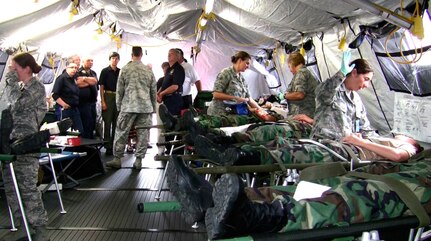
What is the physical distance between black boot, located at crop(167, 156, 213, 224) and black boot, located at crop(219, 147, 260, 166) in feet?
2.64

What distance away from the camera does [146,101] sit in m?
5.21

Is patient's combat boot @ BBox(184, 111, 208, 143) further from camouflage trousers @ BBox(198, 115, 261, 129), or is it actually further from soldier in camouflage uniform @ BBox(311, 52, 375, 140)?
soldier in camouflage uniform @ BBox(311, 52, 375, 140)

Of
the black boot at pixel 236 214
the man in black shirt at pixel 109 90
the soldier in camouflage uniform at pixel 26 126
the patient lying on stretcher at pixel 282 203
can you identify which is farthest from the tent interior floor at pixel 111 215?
the man in black shirt at pixel 109 90

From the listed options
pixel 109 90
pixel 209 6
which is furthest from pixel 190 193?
pixel 109 90

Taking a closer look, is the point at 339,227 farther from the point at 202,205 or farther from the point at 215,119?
the point at 215,119

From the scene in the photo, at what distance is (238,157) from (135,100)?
3060 millimetres

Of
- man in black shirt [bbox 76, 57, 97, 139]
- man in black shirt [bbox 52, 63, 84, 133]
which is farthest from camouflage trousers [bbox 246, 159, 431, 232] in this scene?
man in black shirt [bbox 76, 57, 97, 139]

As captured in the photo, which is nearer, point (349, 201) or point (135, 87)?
point (349, 201)

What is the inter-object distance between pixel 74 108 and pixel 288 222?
4.99 metres

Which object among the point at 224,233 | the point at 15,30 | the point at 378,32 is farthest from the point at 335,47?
the point at 15,30

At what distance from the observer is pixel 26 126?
2.94 m

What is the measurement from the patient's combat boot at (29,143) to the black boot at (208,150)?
106 cm

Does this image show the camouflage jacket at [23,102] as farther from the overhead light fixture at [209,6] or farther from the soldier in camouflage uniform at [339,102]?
the overhead light fixture at [209,6]

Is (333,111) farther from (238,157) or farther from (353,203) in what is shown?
(353,203)
